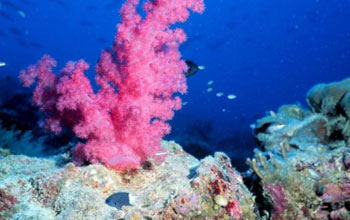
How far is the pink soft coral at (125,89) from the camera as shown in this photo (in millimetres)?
3264

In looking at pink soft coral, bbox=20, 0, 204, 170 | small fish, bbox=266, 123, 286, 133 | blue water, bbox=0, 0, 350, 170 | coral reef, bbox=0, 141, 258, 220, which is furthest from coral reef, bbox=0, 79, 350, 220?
blue water, bbox=0, 0, 350, 170

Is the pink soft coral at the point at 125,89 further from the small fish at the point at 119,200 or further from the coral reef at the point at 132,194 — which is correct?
the small fish at the point at 119,200

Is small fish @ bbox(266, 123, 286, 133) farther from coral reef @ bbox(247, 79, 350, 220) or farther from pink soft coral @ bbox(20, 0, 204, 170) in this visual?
pink soft coral @ bbox(20, 0, 204, 170)

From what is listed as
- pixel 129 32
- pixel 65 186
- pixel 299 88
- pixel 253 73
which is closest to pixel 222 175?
pixel 65 186

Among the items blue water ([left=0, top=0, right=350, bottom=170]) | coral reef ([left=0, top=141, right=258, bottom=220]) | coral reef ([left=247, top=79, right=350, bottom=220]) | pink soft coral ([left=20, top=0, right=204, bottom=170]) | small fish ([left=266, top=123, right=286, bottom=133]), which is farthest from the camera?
blue water ([left=0, top=0, right=350, bottom=170])

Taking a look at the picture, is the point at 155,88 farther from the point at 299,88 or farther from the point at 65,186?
the point at 299,88

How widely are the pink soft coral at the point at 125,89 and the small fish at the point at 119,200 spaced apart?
0.61 meters

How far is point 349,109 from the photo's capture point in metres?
4.11

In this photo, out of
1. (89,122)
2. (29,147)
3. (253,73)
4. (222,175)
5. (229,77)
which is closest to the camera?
(222,175)

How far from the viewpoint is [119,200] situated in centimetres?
254

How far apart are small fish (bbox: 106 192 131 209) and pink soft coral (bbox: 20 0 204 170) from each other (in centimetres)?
61

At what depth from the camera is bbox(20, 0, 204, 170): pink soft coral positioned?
3.26 m

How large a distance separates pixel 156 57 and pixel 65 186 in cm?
204

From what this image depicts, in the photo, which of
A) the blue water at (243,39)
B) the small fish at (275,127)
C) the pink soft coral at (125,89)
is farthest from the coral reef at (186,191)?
the blue water at (243,39)
